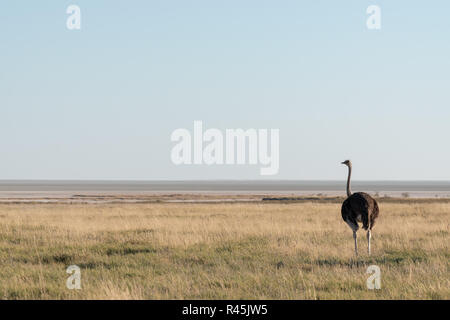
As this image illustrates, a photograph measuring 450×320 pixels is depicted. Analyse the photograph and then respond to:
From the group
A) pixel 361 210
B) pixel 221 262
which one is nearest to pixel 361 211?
pixel 361 210

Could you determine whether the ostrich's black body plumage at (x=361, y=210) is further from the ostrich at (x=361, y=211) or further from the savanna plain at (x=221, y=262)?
the savanna plain at (x=221, y=262)

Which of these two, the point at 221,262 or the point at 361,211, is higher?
the point at 361,211

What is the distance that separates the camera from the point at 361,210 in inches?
583

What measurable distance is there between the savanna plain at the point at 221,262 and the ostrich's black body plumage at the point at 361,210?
834mm

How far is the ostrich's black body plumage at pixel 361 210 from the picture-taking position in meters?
14.8

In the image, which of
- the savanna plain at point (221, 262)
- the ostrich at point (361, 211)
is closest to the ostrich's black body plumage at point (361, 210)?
the ostrich at point (361, 211)

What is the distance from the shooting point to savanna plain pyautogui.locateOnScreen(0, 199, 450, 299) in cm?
1013

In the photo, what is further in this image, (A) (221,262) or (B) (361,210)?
(B) (361,210)

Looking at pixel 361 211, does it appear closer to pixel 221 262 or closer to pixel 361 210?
pixel 361 210

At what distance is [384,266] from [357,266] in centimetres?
57

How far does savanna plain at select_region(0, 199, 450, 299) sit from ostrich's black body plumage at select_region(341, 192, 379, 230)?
834 millimetres

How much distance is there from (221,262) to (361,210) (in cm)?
379

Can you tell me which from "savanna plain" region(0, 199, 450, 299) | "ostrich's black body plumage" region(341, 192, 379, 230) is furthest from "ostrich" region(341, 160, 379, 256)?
"savanna plain" region(0, 199, 450, 299)
